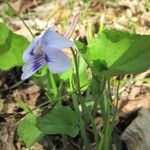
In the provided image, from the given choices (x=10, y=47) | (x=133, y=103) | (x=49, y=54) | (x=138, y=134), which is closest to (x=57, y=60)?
(x=49, y=54)

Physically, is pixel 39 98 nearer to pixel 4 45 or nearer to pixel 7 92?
pixel 7 92

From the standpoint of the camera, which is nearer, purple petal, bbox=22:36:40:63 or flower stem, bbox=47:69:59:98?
purple petal, bbox=22:36:40:63

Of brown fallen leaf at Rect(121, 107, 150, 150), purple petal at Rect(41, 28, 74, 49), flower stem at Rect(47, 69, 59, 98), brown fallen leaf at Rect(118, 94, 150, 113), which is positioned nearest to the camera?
purple petal at Rect(41, 28, 74, 49)

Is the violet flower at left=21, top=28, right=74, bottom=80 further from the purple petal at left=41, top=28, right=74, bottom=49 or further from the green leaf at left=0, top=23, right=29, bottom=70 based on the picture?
the green leaf at left=0, top=23, right=29, bottom=70

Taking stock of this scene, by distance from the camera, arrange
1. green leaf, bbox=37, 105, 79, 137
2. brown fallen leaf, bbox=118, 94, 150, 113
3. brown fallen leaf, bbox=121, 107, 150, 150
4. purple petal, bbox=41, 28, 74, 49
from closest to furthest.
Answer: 1. purple petal, bbox=41, 28, 74, 49
2. green leaf, bbox=37, 105, 79, 137
3. brown fallen leaf, bbox=121, 107, 150, 150
4. brown fallen leaf, bbox=118, 94, 150, 113

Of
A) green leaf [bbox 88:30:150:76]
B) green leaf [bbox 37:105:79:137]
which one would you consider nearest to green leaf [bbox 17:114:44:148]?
green leaf [bbox 37:105:79:137]

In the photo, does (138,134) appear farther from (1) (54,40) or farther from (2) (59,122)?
(1) (54,40)

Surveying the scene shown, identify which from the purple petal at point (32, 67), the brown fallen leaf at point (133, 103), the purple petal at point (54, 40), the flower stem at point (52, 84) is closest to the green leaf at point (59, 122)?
the flower stem at point (52, 84)
